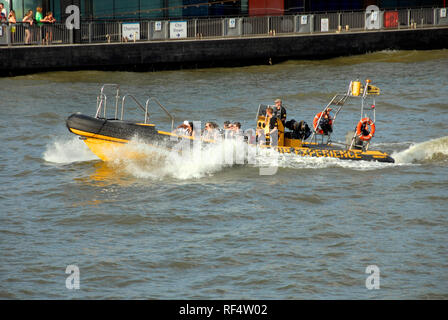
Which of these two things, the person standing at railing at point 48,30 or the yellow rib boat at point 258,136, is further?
the person standing at railing at point 48,30

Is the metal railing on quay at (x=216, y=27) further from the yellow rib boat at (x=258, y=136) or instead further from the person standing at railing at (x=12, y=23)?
the yellow rib boat at (x=258, y=136)

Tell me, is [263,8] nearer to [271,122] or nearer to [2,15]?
[2,15]

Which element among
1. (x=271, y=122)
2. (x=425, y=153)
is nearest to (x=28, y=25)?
(x=271, y=122)

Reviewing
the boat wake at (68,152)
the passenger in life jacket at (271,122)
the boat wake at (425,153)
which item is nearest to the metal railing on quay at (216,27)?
the boat wake at (68,152)

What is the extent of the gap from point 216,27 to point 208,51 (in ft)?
4.27

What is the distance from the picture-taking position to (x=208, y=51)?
3291cm

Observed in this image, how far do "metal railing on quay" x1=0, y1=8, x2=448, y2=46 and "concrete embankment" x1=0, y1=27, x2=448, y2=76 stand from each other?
56 cm

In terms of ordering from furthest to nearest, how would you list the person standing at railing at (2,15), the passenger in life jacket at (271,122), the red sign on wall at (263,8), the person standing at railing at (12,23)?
the red sign on wall at (263,8) < the person standing at railing at (2,15) < the person standing at railing at (12,23) < the passenger in life jacket at (271,122)

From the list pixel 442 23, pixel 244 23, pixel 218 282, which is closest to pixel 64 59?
pixel 244 23

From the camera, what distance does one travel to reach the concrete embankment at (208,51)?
30.4 meters

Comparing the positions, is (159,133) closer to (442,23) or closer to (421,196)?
(421,196)

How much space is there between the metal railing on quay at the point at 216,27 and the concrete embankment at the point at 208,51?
0.56 meters

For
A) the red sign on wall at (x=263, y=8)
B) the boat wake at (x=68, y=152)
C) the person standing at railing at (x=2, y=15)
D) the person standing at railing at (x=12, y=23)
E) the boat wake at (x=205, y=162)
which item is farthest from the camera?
the red sign on wall at (x=263, y=8)

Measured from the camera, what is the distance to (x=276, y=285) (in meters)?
10.8
